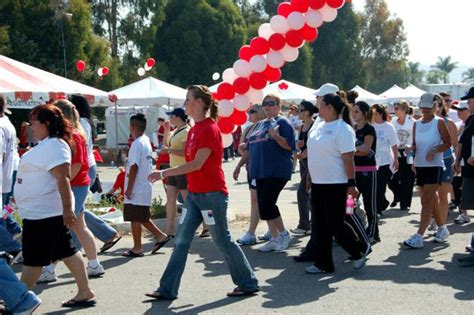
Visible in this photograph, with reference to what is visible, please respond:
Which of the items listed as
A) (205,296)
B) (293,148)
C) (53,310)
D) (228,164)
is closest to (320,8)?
(293,148)

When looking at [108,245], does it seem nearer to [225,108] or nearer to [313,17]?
[225,108]

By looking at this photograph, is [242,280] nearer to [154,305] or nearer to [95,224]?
[154,305]

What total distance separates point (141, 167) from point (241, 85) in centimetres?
239

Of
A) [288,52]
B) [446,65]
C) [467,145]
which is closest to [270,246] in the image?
Answer: [467,145]

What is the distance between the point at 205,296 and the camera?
22.1ft

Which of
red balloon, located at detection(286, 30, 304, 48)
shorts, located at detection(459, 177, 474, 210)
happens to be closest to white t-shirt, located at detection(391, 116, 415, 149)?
red balloon, located at detection(286, 30, 304, 48)

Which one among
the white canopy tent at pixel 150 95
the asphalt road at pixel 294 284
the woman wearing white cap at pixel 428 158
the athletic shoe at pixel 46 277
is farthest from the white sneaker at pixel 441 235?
the white canopy tent at pixel 150 95

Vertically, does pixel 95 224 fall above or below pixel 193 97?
below

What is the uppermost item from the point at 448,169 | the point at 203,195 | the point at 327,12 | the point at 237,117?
the point at 327,12

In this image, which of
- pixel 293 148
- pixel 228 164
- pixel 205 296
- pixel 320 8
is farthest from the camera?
pixel 228 164

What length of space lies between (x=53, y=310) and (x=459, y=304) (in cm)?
342

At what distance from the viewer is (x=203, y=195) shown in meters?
6.46

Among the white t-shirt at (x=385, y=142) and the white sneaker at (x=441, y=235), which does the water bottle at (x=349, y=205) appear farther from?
the white t-shirt at (x=385, y=142)

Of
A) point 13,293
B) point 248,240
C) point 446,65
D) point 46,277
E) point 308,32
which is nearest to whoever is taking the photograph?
point 13,293
